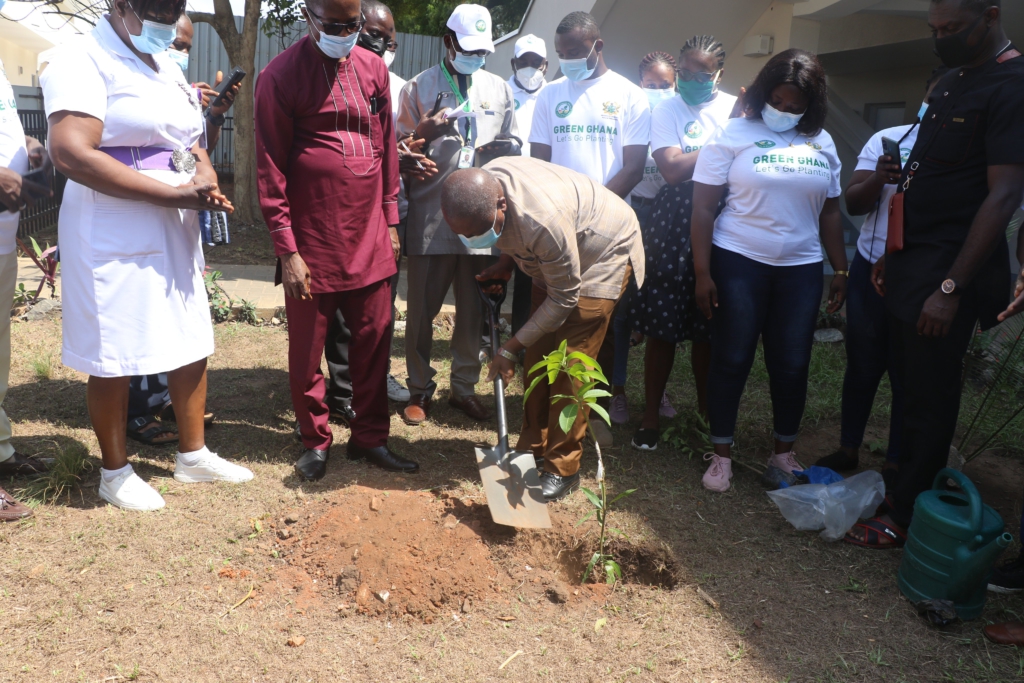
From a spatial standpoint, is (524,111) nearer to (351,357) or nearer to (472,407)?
(472,407)

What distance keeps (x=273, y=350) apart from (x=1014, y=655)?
4497 mm

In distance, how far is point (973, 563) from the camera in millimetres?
2613

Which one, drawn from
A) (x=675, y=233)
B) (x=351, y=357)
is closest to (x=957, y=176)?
(x=675, y=233)

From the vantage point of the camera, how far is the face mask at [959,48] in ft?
9.00

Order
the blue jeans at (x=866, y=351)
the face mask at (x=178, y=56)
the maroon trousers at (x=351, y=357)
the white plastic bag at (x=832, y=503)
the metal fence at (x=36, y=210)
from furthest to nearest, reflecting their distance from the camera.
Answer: the metal fence at (x=36, y=210), the face mask at (x=178, y=56), the blue jeans at (x=866, y=351), the maroon trousers at (x=351, y=357), the white plastic bag at (x=832, y=503)

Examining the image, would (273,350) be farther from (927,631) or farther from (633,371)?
(927,631)

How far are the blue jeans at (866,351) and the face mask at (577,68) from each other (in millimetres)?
1680

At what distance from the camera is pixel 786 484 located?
140 inches

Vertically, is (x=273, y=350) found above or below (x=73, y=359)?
below

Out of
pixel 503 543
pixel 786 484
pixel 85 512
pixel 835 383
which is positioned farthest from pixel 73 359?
pixel 835 383

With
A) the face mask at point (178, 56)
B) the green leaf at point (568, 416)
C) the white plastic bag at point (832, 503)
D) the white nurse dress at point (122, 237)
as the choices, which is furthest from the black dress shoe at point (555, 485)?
the face mask at point (178, 56)

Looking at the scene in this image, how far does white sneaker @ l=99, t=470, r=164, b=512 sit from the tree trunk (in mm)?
6358

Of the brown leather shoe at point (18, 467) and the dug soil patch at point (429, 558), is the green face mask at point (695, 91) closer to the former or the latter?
the dug soil patch at point (429, 558)

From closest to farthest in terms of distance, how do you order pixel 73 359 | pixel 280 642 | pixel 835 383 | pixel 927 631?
1. pixel 280 642
2. pixel 927 631
3. pixel 73 359
4. pixel 835 383
